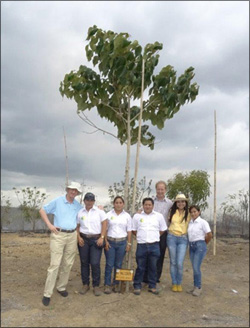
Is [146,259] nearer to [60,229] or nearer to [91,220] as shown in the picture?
[91,220]

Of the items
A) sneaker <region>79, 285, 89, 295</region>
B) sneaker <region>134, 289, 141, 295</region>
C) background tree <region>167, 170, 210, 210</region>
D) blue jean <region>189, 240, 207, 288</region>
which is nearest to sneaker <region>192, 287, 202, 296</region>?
blue jean <region>189, 240, 207, 288</region>

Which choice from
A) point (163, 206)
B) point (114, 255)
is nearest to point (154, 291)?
point (114, 255)

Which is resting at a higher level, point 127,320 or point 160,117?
point 160,117

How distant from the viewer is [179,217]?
5160mm

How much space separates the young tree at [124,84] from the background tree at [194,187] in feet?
19.7

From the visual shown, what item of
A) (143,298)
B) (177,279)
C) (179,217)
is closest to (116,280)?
(143,298)

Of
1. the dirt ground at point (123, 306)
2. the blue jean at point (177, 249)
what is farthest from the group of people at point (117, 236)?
the dirt ground at point (123, 306)

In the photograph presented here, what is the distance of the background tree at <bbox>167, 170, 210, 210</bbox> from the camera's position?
11656mm

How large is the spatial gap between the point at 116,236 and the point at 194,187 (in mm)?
7291

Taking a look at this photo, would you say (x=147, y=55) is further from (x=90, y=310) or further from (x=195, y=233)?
(x=90, y=310)

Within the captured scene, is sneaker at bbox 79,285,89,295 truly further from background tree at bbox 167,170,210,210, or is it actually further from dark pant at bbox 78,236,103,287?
background tree at bbox 167,170,210,210

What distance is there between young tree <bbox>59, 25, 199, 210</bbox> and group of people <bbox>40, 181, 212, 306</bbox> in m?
0.68

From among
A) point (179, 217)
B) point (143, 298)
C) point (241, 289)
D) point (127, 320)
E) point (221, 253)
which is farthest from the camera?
point (221, 253)

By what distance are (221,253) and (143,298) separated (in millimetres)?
5833
